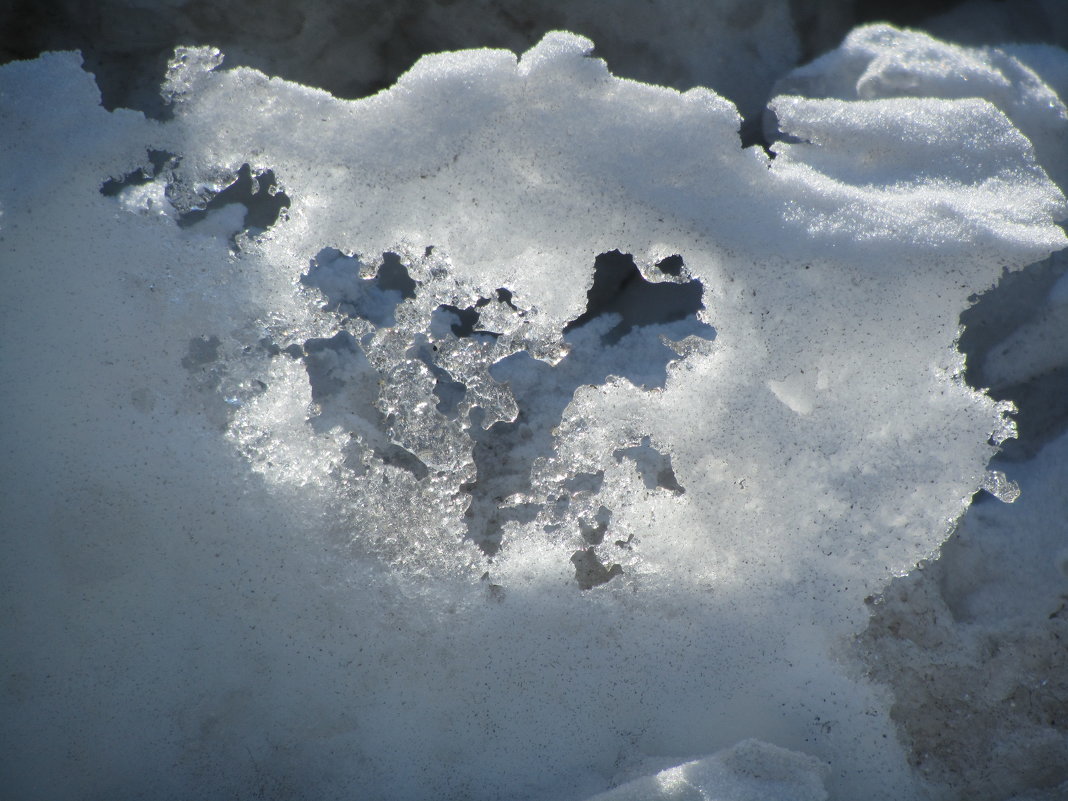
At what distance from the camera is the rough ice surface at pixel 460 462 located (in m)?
1.13

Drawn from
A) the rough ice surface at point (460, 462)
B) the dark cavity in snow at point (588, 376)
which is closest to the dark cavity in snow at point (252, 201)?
the rough ice surface at point (460, 462)

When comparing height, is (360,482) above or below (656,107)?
below

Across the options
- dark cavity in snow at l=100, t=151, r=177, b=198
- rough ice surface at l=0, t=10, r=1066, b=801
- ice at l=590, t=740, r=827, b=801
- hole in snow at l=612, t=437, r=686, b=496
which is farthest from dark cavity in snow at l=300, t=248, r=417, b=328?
ice at l=590, t=740, r=827, b=801

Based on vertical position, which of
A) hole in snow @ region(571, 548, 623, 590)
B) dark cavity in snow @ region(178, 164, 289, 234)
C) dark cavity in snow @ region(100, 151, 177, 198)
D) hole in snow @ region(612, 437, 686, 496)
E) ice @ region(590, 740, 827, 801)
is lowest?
ice @ region(590, 740, 827, 801)

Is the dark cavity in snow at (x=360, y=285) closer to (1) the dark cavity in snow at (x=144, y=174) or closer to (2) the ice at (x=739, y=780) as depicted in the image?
(1) the dark cavity in snow at (x=144, y=174)

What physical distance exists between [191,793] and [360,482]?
49 cm

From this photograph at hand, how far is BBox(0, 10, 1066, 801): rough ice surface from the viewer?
44.3 inches

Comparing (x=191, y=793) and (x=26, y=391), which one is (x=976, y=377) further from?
(x=26, y=391)

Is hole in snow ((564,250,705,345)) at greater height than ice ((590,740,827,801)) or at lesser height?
greater

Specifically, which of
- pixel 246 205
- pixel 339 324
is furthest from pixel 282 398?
pixel 246 205

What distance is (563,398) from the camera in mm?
1282

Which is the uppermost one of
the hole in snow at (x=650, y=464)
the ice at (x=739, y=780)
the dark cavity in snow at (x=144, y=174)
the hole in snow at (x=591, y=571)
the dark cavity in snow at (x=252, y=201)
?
the dark cavity in snow at (x=144, y=174)

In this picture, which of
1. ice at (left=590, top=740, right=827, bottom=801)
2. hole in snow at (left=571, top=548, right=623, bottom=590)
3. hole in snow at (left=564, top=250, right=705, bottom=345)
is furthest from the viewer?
hole in snow at (left=564, top=250, right=705, bottom=345)

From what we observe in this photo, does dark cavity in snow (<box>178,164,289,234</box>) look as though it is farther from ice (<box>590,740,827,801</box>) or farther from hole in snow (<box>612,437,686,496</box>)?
ice (<box>590,740,827,801</box>)
